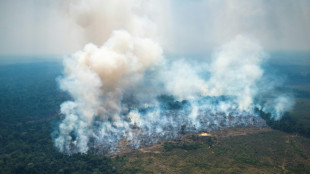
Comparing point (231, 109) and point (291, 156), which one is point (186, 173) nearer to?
point (291, 156)

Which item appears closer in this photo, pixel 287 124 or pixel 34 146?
pixel 34 146

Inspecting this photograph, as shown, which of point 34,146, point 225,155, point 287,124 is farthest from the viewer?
point 287,124

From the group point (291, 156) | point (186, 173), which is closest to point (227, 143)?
point (291, 156)

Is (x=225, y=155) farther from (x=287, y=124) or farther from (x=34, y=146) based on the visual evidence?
(x=34, y=146)

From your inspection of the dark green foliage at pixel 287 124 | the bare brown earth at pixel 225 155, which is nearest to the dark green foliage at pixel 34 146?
the bare brown earth at pixel 225 155

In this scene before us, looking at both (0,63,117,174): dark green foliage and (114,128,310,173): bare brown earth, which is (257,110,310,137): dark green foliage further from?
(0,63,117,174): dark green foliage

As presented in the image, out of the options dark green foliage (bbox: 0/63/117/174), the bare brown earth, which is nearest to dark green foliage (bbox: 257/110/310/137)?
the bare brown earth

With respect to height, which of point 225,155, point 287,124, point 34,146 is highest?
point 287,124

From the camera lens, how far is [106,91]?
185 feet

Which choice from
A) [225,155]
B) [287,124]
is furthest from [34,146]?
[287,124]

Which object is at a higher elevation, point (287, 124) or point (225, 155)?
point (287, 124)

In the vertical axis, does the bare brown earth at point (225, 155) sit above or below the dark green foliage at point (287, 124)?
below

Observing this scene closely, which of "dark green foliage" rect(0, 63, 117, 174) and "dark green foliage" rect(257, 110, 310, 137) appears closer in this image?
"dark green foliage" rect(0, 63, 117, 174)

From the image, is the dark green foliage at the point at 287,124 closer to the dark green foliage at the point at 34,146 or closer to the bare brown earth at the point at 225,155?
the bare brown earth at the point at 225,155
